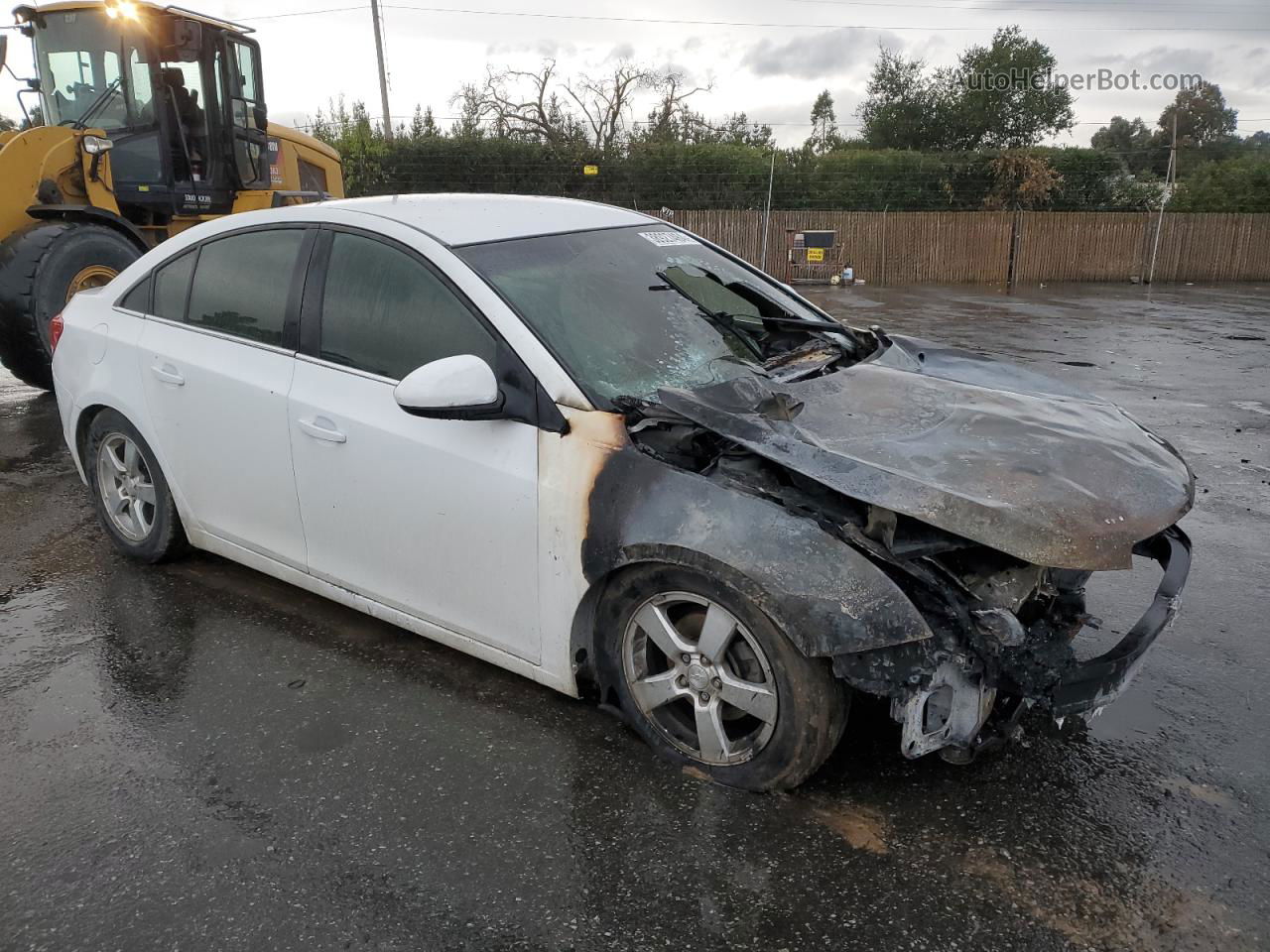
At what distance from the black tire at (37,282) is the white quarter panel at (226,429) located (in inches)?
169

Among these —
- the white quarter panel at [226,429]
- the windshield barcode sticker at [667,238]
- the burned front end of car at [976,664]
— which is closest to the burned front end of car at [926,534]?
the burned front end of car at [976,664]

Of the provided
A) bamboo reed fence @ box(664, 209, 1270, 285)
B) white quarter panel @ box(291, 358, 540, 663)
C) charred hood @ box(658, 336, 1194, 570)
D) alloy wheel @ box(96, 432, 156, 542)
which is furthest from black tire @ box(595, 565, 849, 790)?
bamboo reed fence @ box(664, 209, 1270, 285)

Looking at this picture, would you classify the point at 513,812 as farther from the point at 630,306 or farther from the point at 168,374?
the point at 168,374

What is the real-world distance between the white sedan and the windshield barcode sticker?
0.03 m

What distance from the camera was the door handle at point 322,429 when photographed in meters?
3.38

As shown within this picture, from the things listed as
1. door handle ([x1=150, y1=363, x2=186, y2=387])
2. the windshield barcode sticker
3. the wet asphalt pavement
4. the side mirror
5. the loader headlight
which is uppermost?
the loader headlight

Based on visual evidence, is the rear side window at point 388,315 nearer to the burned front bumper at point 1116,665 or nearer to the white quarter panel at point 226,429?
the white quarter panel at point 226,429

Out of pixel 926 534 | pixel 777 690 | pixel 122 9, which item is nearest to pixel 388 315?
pixel 777 690

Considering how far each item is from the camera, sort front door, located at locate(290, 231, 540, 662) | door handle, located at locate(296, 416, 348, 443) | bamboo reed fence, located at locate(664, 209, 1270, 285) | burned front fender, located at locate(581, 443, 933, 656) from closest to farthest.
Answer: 1. burned front fender, located at locate(581, 443, 933, 656)
2. front door, located at locate(290, 231, 540, 662)
3. door handle, located at locate(296, 416, 348, 443)
4. bamboo reed fence, located at locate(664, 209, 1270, 285)

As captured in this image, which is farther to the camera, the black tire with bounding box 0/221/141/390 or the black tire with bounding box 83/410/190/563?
the black tire with bounding box 0/221/141/390

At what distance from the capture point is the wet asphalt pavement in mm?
2373

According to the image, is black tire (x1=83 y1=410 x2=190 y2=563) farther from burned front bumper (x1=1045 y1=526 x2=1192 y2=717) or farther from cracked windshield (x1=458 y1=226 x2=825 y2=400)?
burned front bumper (x1=1045 y1=526 x2=1192 y2=717)

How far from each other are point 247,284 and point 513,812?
235cm

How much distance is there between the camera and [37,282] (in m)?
7.54
